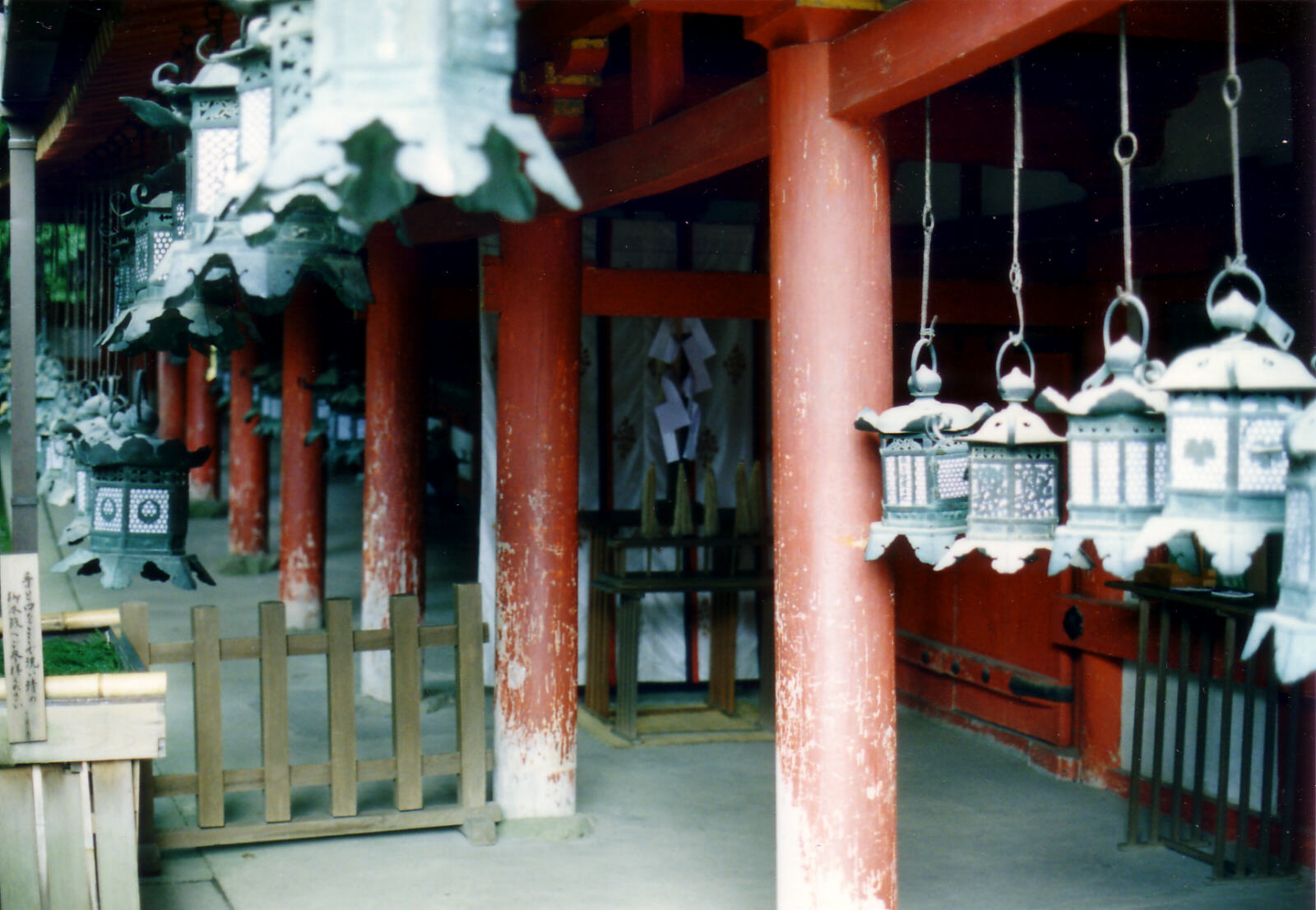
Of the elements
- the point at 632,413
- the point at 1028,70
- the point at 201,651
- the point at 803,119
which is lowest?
the point at 201,651

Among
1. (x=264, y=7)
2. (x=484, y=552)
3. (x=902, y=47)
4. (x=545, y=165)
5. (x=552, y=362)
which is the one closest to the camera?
(x=545, y=165)

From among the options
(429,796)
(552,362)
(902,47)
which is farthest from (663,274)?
(902,47)

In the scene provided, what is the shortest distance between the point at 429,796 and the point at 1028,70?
4301 millimetres

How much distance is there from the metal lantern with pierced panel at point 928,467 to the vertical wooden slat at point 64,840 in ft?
8.34

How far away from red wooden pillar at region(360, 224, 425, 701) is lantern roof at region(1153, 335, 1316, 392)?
657cm

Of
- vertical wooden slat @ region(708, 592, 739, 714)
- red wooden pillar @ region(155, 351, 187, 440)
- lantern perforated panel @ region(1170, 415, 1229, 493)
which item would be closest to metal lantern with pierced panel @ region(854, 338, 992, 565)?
lantern perforated panel @ region(1170, 415, 1229, 493)

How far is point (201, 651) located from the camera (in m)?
5.44

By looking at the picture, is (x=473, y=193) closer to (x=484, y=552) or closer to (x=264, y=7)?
(x=264, y=7)

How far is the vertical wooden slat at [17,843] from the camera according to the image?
3830 millimetres

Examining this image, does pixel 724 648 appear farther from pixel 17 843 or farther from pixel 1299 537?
pixel 1299 537

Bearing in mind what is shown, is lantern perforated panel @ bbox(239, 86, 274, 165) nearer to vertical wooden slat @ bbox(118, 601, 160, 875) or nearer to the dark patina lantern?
the dark patina lantern

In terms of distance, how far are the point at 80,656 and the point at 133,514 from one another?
0.60 meters

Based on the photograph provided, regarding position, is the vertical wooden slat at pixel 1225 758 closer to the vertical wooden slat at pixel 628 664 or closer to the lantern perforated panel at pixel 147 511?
the vertical wooden slat at pixel 628 664

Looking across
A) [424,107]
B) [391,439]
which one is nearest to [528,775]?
[391,439]
